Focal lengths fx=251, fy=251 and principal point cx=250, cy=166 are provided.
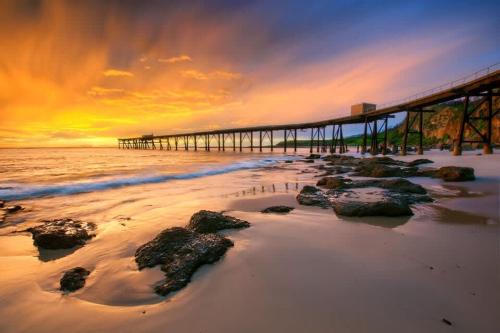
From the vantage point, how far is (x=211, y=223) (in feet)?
14.7

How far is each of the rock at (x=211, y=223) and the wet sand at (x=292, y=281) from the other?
0.76 ft

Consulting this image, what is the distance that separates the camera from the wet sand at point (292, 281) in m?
2.09

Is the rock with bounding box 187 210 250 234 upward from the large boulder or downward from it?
downward

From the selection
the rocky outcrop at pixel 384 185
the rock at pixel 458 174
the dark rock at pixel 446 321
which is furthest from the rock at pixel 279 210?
the rock at pixel 458 174

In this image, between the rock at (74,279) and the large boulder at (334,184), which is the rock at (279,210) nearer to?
the large boulder at (334,184)

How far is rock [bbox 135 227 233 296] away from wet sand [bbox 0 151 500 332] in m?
0.11

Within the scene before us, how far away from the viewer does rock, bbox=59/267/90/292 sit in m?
2.81

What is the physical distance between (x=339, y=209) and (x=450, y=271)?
2.48 metres

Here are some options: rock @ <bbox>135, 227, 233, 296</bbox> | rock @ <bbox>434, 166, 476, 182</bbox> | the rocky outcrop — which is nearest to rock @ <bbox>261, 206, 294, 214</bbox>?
rock @ <bbox>135, 227, 233, 296</bbox>

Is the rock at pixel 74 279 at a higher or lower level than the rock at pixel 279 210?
lower

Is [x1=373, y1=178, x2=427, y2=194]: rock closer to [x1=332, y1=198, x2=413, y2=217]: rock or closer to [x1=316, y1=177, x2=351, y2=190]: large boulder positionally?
[x1=316, y1=177, x2=351, y2=190]: large boulder

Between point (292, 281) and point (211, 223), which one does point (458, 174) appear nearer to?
point (211, 223)

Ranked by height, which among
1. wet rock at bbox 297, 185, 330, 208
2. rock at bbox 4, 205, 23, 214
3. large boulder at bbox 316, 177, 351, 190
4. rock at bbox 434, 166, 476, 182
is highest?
rock at bbox 434, 166, 476, 182

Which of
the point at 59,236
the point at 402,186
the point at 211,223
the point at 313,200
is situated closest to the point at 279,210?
the point at 313,200
